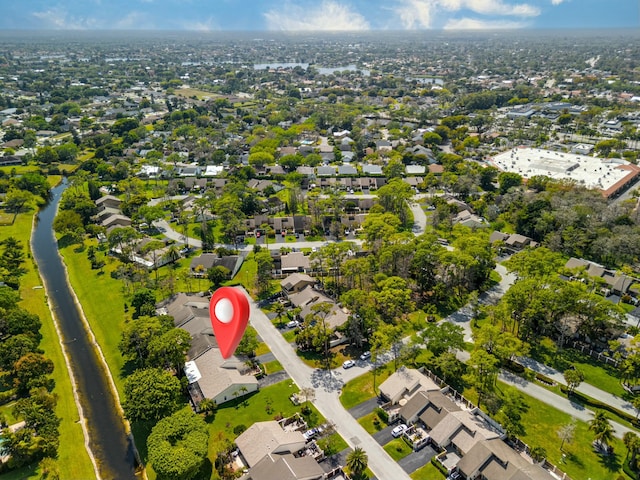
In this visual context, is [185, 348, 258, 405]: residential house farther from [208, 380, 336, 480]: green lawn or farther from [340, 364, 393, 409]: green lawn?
[340, 364, 393, 409]: green lawn

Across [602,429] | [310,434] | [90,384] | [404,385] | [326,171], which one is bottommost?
[90,384]

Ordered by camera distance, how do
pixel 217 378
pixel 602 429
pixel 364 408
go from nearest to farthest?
1. pixel 602 429
2. pixel 364 408
3. pixel 217 378

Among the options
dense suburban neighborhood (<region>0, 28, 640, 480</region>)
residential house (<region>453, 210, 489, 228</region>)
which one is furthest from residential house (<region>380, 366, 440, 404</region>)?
residential house (<region>453, 210, 489, 228</region>)

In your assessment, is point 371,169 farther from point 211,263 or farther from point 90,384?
point 90,384

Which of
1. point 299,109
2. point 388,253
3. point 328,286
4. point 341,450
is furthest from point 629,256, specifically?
point 299,109

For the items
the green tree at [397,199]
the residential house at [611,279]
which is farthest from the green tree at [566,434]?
the green tree at [397,199]

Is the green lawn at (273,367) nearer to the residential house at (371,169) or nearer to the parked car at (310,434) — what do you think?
the parked car at (310,434)

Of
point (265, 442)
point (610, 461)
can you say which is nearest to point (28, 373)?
point (265, 442)
